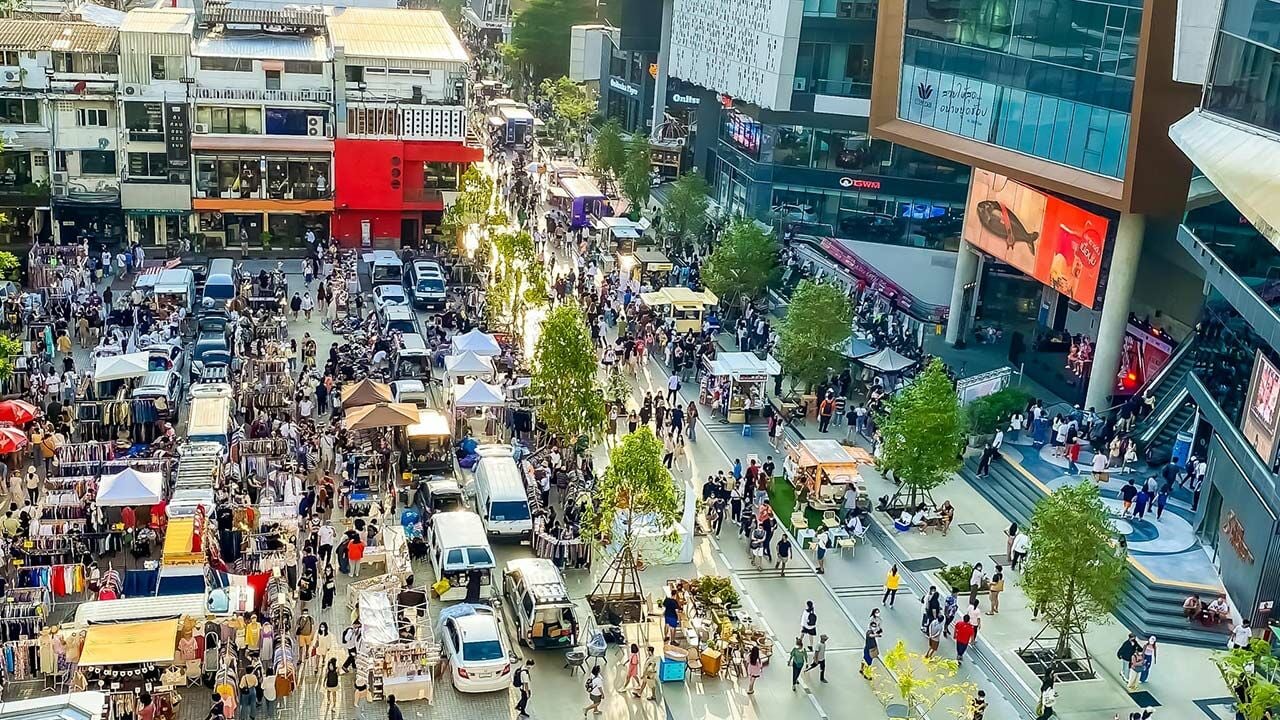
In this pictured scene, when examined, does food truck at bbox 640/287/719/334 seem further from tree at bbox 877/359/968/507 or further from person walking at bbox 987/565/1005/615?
person walking at bbox 987/565/1005/615

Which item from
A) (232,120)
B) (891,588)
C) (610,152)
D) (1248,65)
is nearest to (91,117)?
(232,120)

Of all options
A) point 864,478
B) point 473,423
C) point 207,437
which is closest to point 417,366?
point 473,423

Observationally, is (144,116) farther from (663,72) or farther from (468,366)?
(663,72)

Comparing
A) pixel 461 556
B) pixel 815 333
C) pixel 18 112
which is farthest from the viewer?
pixel 18 112

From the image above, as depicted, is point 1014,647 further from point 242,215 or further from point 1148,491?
point 242,215

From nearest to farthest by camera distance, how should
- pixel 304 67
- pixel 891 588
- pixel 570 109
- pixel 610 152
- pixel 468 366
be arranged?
pixel 891 588, pixel 468 366, pixel 304 67, pixel 610 152, pixel 570 109

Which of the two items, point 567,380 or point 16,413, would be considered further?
point 567,380

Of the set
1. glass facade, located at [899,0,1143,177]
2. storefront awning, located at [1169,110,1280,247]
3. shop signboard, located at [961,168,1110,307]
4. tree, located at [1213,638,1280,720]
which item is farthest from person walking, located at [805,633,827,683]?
shop signboard, located at [961,168,1110,307]
